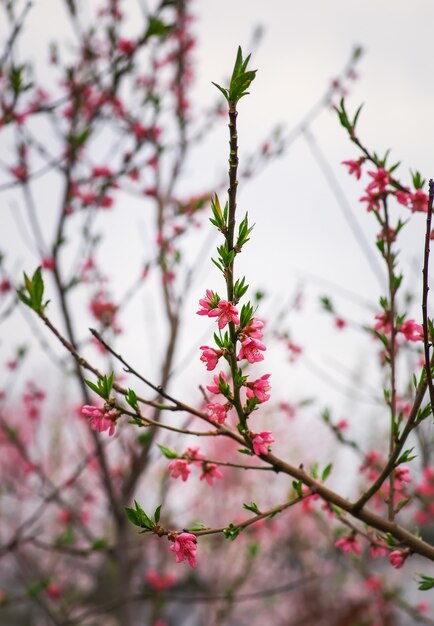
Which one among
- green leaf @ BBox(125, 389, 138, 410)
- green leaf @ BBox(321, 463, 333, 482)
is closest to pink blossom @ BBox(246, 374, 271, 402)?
green leaf @ BBox(125, 389, 138, 410)

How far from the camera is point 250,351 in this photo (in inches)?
53.1

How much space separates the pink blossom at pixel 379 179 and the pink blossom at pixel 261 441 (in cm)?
108

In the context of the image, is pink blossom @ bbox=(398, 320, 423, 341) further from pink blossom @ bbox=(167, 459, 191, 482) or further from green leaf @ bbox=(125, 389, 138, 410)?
green leaf @ bbox=(125, 389, 138, 410)

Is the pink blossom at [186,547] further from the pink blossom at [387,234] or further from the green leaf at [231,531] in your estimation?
the pink blossom at [387,234]

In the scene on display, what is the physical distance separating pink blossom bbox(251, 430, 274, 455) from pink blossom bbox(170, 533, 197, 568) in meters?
0.28

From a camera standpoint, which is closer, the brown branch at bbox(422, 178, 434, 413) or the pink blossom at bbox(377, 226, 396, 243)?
the brown branch at bbox(422, 178, 434, 413)

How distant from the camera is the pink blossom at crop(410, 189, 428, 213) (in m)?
1.95

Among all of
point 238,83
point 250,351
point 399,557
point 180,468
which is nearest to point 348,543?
point 399,557

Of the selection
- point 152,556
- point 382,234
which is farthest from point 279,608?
point 382,234

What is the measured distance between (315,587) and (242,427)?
12665 mm

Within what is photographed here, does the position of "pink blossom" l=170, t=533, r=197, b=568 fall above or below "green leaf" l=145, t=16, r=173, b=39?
below

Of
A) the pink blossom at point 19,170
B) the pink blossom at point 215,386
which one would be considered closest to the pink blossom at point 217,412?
the pink blossom at point 215,386

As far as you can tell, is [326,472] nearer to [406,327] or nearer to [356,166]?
[406,327]

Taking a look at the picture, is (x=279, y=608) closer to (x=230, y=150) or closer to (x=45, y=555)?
(x=45, y=555)
